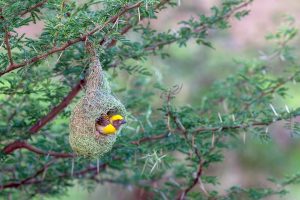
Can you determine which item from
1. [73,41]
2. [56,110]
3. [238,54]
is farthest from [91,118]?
[238,54]

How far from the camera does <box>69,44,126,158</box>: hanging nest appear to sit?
7.77ft

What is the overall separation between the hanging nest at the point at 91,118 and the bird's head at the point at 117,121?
34mm

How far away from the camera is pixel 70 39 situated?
2178 millimetres

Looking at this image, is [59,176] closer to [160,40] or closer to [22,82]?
[22,82]

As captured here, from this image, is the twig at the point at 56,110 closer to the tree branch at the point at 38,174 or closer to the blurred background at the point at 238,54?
the tree branch at the point at 38,174

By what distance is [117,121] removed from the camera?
8.07ft

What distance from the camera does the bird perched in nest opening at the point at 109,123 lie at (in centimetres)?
240

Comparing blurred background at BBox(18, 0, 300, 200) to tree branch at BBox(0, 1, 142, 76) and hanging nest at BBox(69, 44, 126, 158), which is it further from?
tree branch at BBox(0, 1, 142, 76)

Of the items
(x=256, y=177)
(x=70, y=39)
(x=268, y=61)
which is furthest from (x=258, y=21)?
(x=70, y=39)

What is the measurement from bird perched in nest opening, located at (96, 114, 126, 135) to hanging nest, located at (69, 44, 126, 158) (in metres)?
0.02

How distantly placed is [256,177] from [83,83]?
14.2 feet

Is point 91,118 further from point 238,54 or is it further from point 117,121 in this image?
point 238,54

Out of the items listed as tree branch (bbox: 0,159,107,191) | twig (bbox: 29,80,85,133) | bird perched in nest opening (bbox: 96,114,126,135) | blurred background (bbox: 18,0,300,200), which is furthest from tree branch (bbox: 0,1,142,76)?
blurred background (bbox: 18,0,300,200)

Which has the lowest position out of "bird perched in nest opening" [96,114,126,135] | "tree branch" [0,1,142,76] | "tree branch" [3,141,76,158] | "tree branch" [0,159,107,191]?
"tree branch" [0,159,107,191]
